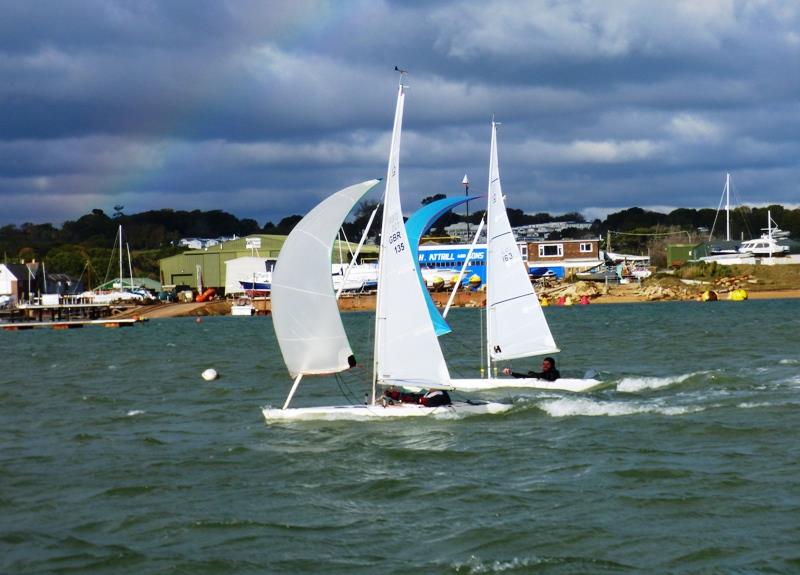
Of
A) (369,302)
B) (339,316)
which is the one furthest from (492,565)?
(369,302)

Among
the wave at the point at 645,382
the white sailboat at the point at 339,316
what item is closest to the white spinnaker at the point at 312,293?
the white sailboat at the point at 339,316

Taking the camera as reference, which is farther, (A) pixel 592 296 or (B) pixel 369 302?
(A) pixel 592 296

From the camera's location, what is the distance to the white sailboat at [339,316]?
2427 cm

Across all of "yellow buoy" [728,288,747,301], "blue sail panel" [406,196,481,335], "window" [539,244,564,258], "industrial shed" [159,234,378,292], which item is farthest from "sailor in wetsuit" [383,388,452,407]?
"window" [539,244,564,258]

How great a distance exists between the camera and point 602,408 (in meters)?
27.8

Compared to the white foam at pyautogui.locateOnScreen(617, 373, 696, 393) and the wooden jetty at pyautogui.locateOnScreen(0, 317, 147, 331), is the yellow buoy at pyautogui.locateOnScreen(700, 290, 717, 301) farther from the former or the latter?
the white foam at pyautogui.locateOnScreen(617, 373, 696, 393)

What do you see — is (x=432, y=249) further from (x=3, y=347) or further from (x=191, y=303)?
(x=3, y=347)

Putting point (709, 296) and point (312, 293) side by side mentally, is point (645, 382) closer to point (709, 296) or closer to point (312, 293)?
point (312, 293)

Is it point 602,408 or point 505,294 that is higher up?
point 505,294

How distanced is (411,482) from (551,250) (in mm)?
115775

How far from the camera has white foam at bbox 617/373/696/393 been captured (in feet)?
107

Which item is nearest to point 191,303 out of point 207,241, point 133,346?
point 133,346

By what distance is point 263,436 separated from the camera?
25.5 metres

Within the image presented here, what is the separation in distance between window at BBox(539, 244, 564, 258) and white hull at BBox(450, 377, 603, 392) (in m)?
102
